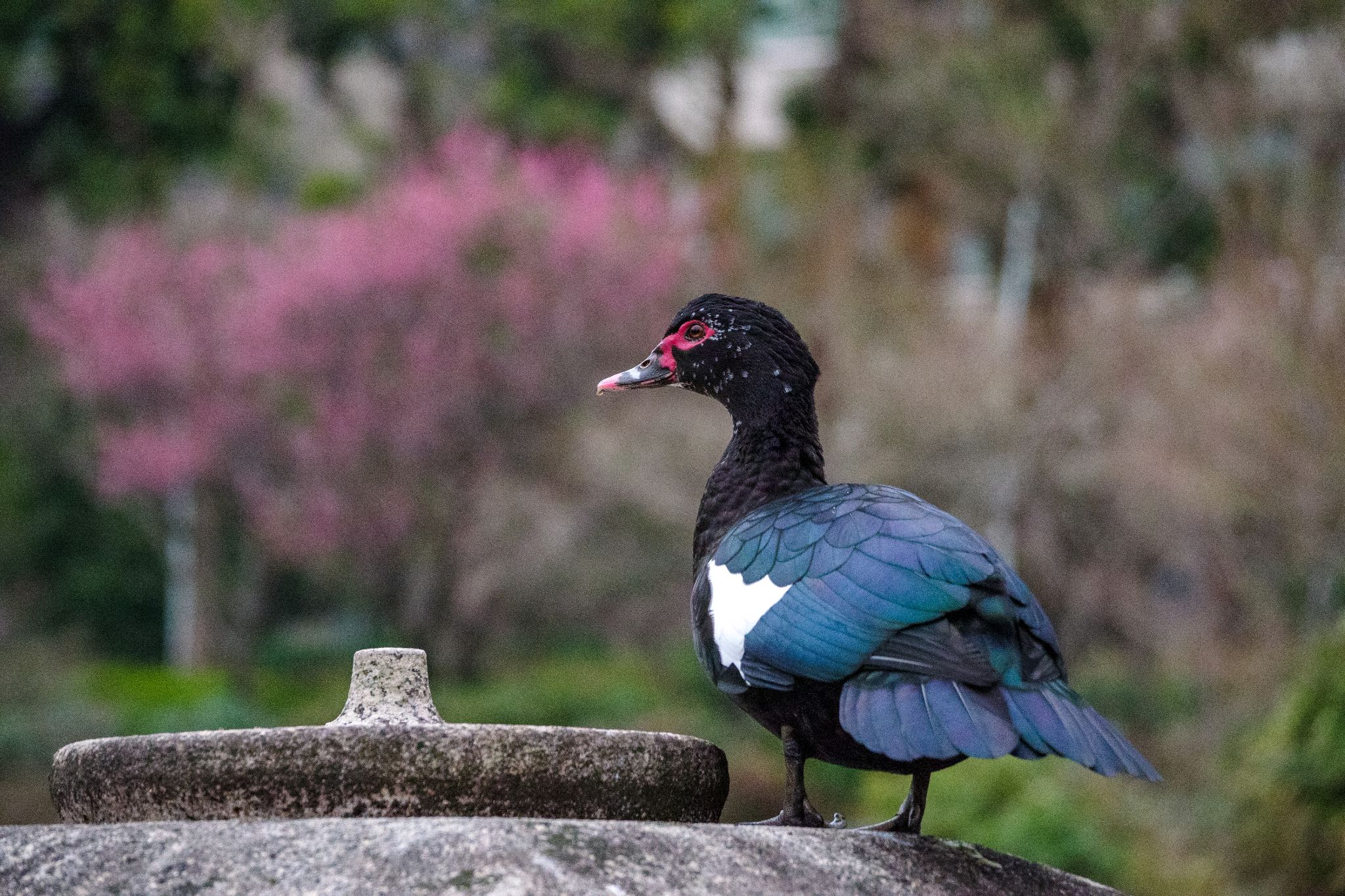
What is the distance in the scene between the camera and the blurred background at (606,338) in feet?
51.8

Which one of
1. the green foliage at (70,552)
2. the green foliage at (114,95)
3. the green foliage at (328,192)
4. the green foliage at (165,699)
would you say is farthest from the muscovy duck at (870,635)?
the green foliage at (328,192)

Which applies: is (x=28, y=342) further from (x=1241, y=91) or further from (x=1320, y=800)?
(x=1320, y=800)

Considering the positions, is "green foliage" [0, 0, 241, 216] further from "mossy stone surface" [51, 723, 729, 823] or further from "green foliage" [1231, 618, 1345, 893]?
"mossy stone surface" [51, 723, 729, 823]

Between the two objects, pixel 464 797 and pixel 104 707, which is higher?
pixel 464 797

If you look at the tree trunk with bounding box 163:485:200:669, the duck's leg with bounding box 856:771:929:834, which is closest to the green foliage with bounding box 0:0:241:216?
the tree trunk with bounding box 163:485:200:669

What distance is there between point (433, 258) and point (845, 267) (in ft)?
14.8

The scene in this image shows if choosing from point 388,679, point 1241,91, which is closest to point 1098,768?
point 388,679

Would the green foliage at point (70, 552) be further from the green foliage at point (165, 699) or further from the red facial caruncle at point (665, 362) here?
the red facial caruncle at point (665, 362)

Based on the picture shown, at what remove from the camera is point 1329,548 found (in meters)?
13.1

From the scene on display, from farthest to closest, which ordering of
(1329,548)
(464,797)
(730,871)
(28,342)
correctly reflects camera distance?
(28,342) → (1329,548) → (464,797) → (730,871)

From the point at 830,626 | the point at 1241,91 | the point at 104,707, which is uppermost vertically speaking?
the point at 1241,91

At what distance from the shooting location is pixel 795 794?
3.42 m

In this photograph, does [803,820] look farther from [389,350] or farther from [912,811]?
[389,350]

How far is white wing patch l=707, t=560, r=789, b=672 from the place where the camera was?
3.30 metres
